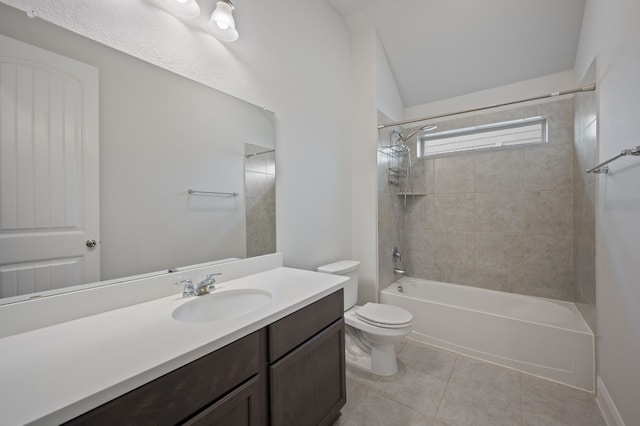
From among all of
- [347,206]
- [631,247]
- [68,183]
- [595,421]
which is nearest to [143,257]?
[68,183]

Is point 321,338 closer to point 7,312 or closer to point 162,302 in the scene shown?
point 162,302

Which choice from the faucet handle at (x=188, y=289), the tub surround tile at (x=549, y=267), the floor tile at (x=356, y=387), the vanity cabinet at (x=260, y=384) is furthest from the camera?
the tub surround tile at (x=549, y=267)

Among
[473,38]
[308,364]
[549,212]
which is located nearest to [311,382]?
[308,364]

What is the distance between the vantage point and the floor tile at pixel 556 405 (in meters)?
1.46

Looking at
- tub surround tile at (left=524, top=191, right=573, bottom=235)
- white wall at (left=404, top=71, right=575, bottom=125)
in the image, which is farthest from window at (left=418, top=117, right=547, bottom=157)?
tub surround tile at (left=524, top=191, right=573, bottom=235)

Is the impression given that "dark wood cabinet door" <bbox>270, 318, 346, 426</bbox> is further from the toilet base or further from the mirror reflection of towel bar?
the mirror reflection of towel bar

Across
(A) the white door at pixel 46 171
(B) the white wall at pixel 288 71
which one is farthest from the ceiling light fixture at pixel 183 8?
(A) the white door at pixel 46 171

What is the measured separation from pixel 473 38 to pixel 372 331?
2.69 meters

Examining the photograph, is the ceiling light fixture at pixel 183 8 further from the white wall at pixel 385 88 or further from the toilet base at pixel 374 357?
the toilet base at pixel 374 357

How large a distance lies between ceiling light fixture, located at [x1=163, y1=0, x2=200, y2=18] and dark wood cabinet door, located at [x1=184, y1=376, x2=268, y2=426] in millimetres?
1581

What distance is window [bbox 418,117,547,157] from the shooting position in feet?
8.33

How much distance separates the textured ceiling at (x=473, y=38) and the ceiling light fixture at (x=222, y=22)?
56.3 inches

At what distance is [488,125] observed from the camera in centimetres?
271

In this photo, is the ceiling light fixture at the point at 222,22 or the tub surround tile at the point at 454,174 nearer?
the ceiling light fixture at the point at 222,22
